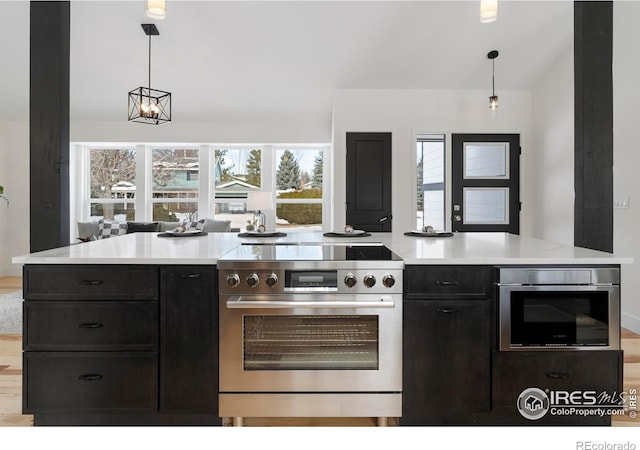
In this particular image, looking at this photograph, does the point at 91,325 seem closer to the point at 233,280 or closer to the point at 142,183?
the point at 233,280

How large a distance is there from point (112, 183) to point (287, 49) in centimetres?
369

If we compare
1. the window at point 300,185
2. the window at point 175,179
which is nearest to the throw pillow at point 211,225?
the window at point 175,179

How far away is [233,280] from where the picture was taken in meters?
1.89

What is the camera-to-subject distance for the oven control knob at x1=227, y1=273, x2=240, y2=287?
1.89m

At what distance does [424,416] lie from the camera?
76.9 inches

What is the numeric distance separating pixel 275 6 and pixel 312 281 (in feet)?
10.4

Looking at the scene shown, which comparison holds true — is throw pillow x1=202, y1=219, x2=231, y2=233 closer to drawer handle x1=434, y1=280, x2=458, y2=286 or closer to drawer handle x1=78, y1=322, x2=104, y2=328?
drawer handle x1=78, y1=322, x2=104, y2=328

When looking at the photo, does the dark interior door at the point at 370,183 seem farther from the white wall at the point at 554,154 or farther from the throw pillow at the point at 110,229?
the throw pillow at the point at 110,229

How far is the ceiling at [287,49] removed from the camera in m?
4.05

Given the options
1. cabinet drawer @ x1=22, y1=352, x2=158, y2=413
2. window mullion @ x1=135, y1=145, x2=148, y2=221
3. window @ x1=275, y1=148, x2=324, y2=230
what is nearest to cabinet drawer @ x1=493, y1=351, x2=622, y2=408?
cabinet drawer @ x1=22, y1=352, x2=158, y2=413

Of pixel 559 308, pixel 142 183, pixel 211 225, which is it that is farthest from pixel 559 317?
pixel 142 183

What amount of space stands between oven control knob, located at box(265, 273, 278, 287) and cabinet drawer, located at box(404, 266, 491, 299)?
603 millimetres

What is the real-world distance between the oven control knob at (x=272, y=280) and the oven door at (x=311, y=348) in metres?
0.06

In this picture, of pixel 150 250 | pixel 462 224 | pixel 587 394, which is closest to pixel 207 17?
pixel 150 250
